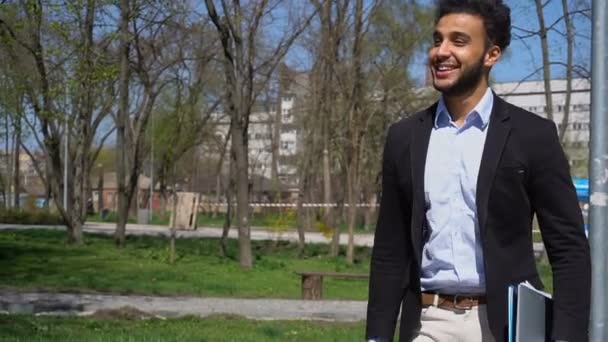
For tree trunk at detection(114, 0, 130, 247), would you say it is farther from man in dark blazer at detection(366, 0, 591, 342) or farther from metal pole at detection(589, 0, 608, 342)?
man in dark blazer at detection(366, 0, 591, 342)

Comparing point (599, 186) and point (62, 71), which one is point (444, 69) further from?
point (62, 71)

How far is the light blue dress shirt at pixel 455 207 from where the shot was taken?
336 cm

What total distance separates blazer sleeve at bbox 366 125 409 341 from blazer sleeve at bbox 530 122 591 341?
48 centimetres

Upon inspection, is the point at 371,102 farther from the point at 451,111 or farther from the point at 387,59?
the point at 451,111

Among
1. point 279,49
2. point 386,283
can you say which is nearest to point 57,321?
point 386,283

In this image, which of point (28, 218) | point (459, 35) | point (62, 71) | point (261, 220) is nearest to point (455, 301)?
point (459, 35)

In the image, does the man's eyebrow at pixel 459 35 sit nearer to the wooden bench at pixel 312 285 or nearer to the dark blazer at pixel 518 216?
the dark blazer at pixel 518 216

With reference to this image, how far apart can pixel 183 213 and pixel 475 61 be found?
80.6 ft

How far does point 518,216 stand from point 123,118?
105 feet

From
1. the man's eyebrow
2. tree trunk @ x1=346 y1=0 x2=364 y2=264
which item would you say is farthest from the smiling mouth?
tree trunk @ x1=346 y1=0 x2=364 y2=264

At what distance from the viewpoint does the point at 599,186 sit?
13.5 feet

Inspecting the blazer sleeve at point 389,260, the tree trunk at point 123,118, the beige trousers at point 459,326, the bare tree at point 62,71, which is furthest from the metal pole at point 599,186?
the tree trunk at point 123,118

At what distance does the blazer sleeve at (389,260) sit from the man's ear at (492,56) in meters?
0.39

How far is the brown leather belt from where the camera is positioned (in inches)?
134
